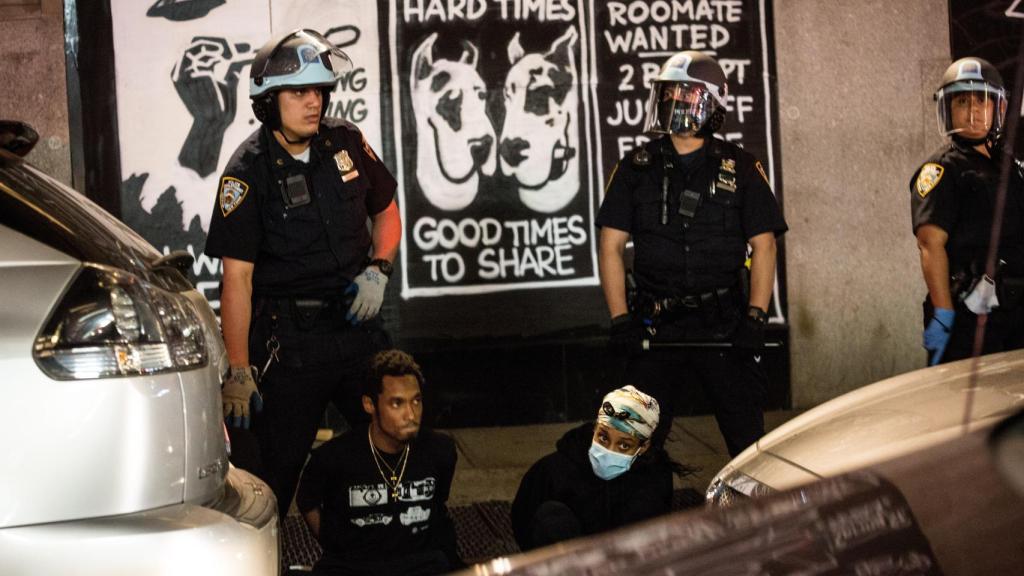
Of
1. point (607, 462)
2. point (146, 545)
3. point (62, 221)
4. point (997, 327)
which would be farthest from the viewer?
point (997, 327)

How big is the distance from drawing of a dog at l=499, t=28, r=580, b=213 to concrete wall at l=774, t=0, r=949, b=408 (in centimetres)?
121

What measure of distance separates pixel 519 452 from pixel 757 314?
82.9 inches

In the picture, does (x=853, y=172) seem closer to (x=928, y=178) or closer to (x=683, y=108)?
(x=928, y=178)

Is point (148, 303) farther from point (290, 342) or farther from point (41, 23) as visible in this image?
point (41, 23)

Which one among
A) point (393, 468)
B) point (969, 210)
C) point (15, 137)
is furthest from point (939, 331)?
point (15, 137)

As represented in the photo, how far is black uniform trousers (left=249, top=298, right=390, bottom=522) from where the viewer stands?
4.64 metres

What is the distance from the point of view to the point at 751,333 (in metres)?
5.05

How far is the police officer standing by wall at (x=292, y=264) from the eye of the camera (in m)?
4.62

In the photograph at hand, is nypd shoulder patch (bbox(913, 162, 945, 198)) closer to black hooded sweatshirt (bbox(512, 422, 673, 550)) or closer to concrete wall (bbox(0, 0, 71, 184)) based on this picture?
black hooded sweatshirt (bbox(512, 422, 673, 550))

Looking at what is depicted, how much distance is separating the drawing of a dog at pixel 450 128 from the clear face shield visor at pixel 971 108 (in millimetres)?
2566

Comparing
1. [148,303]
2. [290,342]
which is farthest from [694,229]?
[148,303]

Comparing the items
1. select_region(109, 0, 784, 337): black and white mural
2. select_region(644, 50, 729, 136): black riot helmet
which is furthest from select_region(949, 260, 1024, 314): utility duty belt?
select_region(109, 0, 784, 337): black and white mural

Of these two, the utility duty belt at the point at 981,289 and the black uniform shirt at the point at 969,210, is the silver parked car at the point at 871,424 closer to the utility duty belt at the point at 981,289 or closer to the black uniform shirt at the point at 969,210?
the utility duty belt at the point at 981,289

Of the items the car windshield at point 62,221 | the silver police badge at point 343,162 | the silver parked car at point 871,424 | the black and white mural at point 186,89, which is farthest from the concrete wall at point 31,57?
the silver parked car at point 871,424
